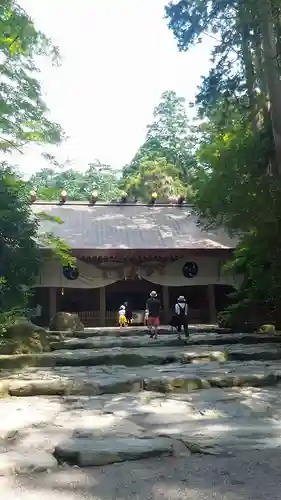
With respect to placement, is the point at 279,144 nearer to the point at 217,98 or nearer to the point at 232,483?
the point at 217,98

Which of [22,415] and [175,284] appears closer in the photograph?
[22,415]

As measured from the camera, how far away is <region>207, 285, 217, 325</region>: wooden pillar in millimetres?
17781

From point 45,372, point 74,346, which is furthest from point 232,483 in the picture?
point 74,346

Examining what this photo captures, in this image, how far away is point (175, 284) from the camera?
59.0ft

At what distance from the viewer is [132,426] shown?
4180mm

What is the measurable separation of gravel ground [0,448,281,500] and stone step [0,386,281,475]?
158mm

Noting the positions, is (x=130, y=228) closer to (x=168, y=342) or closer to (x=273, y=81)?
(x=168, y=342)

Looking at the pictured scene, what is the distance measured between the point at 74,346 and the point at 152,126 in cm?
3206

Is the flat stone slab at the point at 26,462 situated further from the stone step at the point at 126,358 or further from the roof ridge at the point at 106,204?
the roof ridge at the point at 106,204

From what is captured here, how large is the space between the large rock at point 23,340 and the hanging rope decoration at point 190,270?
29.3 feet

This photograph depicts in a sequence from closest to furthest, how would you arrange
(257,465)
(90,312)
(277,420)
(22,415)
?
1. (257,465)
2. (277,420)
3. (22,415)
4. (90,312)

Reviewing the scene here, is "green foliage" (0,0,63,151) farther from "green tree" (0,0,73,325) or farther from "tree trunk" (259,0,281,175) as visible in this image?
"tree trunk" (259,0,281,175)

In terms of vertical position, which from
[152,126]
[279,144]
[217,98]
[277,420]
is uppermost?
[152,126]

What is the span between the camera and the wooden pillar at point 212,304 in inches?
700
